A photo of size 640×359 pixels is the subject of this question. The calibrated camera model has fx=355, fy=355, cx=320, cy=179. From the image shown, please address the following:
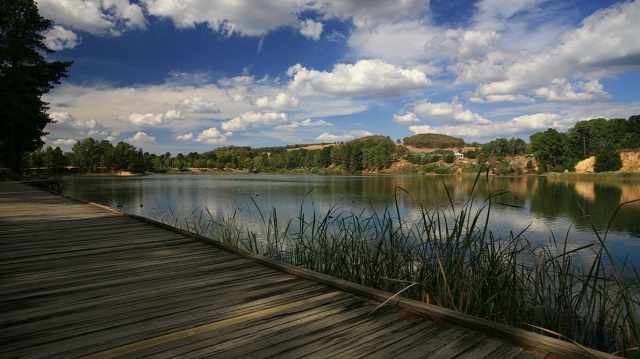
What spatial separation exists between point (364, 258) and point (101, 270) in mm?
2848

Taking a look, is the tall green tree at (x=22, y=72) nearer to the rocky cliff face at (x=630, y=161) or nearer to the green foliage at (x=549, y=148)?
the rocky cliff face at (x=630, y=161)

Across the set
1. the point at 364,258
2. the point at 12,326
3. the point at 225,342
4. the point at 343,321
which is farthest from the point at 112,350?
the point at 364,258

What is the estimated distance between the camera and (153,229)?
607cm

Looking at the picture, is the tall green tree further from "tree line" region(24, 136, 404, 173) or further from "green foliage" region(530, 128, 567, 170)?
"green foliage" region(530, 128, 567, 170)

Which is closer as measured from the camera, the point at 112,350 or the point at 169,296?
the point at 112,350

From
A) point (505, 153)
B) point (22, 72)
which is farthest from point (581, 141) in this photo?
point (22, 72)

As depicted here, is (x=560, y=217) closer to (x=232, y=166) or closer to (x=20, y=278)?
(x=20, y=278)

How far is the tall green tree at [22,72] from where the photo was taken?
2042 cm

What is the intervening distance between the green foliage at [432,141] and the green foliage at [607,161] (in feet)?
355

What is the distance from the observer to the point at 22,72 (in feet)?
70.5

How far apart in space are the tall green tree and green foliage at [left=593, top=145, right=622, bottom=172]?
75853 millimetres

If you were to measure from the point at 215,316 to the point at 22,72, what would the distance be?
2689 cm

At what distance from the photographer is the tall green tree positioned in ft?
67.0

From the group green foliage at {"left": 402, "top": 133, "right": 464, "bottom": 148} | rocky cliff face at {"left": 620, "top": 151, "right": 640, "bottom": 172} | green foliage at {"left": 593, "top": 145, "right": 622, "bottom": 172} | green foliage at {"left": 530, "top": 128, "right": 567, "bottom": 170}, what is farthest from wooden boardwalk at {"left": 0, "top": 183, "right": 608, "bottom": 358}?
green foliage at {"left": 402, "top": 133, "right": 464, "bottom": 148}
